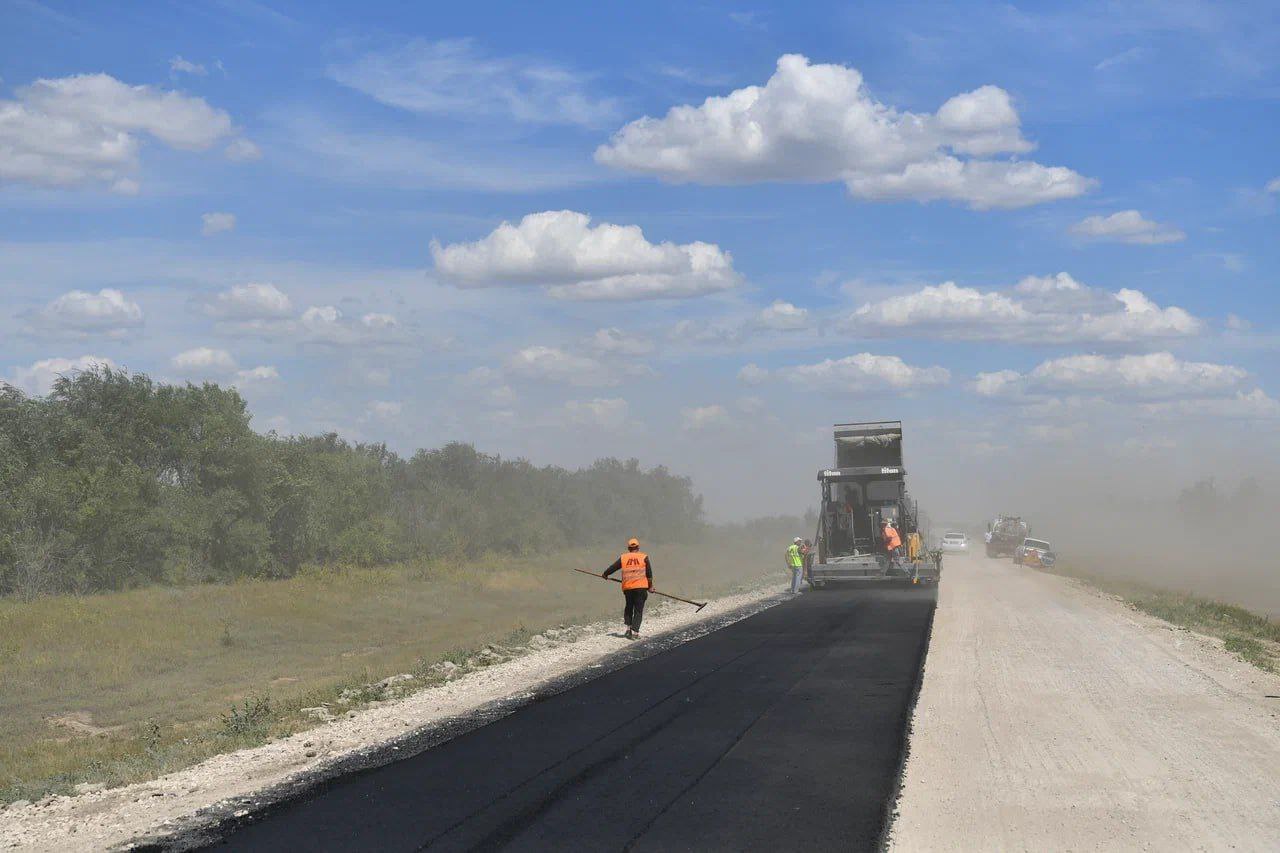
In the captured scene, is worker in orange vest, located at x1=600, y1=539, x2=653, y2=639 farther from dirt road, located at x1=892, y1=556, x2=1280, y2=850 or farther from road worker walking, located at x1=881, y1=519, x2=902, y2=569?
road worker walking, located at x1=881, y1=519, x2=902, y2=569

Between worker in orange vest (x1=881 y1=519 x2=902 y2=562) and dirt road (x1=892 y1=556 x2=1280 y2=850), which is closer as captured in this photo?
dirt road (x1=892 y1=556 x2=1280 y2=850)

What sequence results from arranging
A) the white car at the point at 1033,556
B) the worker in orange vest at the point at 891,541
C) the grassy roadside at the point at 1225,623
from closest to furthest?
the grassy roadside at the point at 1225,623 → the worker in orange vest at the point at 891,541 → the white car at the point at 1033,556

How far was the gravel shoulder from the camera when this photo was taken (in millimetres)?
8109

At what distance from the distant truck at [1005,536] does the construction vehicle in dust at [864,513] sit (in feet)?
110

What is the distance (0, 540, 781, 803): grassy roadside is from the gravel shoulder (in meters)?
0.50

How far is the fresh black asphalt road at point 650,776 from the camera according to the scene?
296 inches

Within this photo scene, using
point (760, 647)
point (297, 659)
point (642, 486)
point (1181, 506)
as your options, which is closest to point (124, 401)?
point (297, 659)

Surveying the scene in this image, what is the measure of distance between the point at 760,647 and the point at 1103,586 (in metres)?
26.6

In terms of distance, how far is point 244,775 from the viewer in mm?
9844

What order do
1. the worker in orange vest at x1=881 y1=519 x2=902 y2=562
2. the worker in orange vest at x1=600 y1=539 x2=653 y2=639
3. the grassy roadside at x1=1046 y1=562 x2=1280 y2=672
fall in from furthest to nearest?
the worker in orange vest at x1=881 y1=519 x2=902 y2=562, the worker in orange vest at x1=600 y1=539 x2=653 y2=639, the grassy roadside at x1=1046 y1=562 x2=1280 y2=672

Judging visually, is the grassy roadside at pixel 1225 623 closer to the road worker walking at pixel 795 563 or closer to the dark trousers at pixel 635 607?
the road worker walking at pixel 795 563

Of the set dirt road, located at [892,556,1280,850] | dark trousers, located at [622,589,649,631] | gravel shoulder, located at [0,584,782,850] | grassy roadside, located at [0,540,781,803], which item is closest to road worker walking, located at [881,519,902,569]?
grassy roadside, located at [0,540,781,803]

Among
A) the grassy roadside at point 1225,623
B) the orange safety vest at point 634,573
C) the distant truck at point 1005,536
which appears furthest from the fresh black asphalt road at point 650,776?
the distant truck at point 1005,536

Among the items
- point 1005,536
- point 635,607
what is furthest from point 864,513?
point 1005,536
